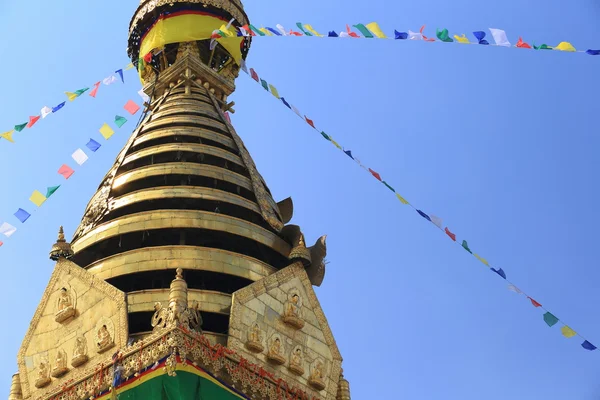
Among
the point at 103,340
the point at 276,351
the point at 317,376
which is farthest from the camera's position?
the point at 317,376

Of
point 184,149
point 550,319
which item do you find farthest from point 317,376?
point 184,149

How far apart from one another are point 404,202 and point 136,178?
7.08m

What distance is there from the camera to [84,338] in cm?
2141

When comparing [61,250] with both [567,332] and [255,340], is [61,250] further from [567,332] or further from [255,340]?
[567,332]

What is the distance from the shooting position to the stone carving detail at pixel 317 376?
71.3 feet

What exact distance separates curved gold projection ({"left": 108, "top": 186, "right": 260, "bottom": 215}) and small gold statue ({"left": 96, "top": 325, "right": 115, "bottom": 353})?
15.9 feet

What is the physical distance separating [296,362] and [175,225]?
15.4ft

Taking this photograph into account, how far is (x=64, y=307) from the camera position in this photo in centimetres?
2234

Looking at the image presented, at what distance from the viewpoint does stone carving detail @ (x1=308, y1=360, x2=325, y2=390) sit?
21734 millimetres

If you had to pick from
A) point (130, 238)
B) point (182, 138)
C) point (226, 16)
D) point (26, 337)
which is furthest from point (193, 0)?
point (26, 337)

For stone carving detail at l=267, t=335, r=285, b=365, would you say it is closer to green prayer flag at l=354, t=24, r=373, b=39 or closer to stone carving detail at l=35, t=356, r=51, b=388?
stone carving detail at l=35, t=356, r=51, b=388

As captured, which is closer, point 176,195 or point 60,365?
point 60,365

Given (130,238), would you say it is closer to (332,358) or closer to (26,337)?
(26,337)

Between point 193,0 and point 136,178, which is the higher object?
point 193,0
